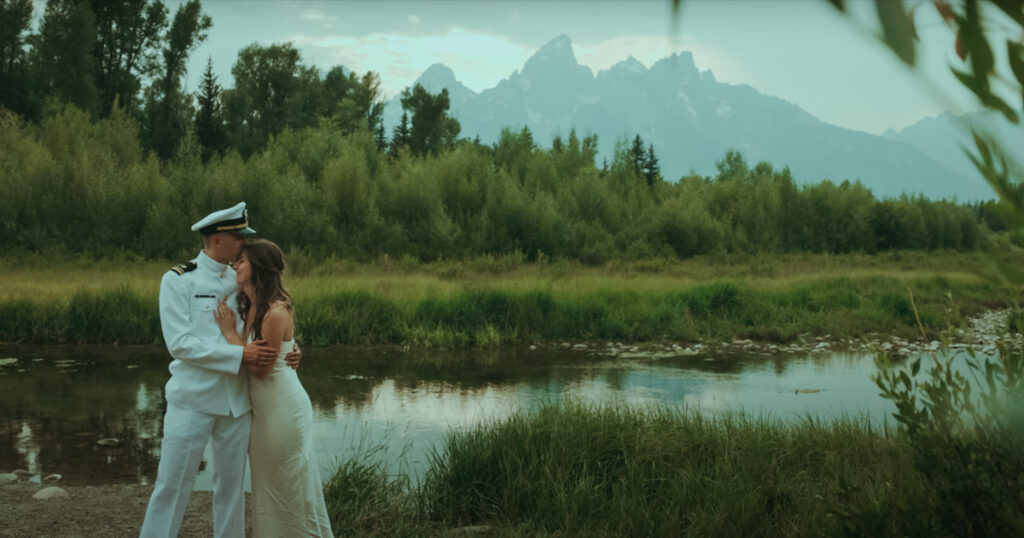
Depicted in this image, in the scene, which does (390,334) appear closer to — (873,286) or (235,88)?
(873,286)

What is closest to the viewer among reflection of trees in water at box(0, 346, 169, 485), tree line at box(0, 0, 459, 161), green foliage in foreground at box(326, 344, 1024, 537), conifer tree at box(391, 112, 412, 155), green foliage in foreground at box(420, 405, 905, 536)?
green foliage in foreground at box(326, 344, 1024, 537)

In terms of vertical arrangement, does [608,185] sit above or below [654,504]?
above

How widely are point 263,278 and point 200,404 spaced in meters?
0.69

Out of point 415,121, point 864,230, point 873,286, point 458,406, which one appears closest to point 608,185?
point 864,230

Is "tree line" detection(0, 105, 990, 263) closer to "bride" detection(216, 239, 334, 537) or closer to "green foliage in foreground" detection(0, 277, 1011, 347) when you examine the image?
"green foliage in foreground" detection(0, 277, 1011, 347)

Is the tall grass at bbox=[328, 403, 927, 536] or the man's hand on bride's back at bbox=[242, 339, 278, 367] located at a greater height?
the man's hand on bride's back at bbox=[242, 339, 278, 367]

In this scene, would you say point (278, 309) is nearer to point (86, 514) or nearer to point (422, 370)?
point (86, 514)

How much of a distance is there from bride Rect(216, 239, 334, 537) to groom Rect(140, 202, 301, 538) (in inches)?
2.8

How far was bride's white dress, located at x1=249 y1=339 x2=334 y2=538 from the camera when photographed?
4.07m

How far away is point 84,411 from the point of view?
397 inches

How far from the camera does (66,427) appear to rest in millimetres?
9250

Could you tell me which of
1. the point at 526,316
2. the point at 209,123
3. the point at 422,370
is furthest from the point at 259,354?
the point at 209,123

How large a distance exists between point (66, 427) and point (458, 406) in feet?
14.8

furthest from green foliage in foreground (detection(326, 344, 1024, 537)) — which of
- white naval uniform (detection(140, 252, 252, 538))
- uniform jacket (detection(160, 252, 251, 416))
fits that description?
uniform jacket (detection(160, 252, 251, 416))
